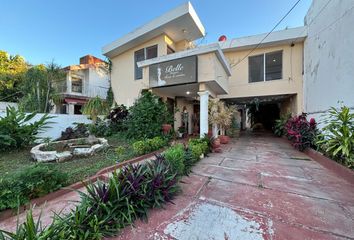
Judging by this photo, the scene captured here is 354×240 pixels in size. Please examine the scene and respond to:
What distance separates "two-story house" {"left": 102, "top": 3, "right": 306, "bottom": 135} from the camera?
24.7 feet

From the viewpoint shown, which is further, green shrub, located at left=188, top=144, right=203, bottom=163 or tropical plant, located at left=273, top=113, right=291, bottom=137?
tropical plant, located at left=273, top=113, right=291, bottom=137

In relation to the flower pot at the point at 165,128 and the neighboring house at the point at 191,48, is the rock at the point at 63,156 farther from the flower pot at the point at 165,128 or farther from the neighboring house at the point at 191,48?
the neighboring house at the point at 191,48

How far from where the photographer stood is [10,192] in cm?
242

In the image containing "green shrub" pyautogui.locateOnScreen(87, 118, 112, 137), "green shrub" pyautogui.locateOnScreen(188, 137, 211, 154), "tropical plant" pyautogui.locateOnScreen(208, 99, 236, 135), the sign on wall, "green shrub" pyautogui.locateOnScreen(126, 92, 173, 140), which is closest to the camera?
"green shrub" pyautogui.locateOnScreen(188, 137, 211, 154)

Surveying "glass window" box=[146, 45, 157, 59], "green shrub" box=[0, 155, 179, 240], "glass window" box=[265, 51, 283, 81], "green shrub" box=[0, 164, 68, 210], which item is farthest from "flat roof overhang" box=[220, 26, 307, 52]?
"green shrub" box=[0, 164, 68, 210]

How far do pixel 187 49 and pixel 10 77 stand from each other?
1610 centimetres

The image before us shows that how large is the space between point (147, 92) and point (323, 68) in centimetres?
713

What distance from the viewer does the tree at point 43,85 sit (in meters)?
10.5

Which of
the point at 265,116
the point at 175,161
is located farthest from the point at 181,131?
the point at 265,116

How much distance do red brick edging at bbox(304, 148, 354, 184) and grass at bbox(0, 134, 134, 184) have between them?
5458 millimetres

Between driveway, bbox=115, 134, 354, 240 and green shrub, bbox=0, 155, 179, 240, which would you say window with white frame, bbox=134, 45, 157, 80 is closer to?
driveway, bbox=115, 134, 354, 240

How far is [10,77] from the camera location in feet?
46.0

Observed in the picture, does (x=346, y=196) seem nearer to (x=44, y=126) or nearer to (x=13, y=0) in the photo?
(x=44, y=126)

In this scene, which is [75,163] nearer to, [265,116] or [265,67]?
[265,67]
